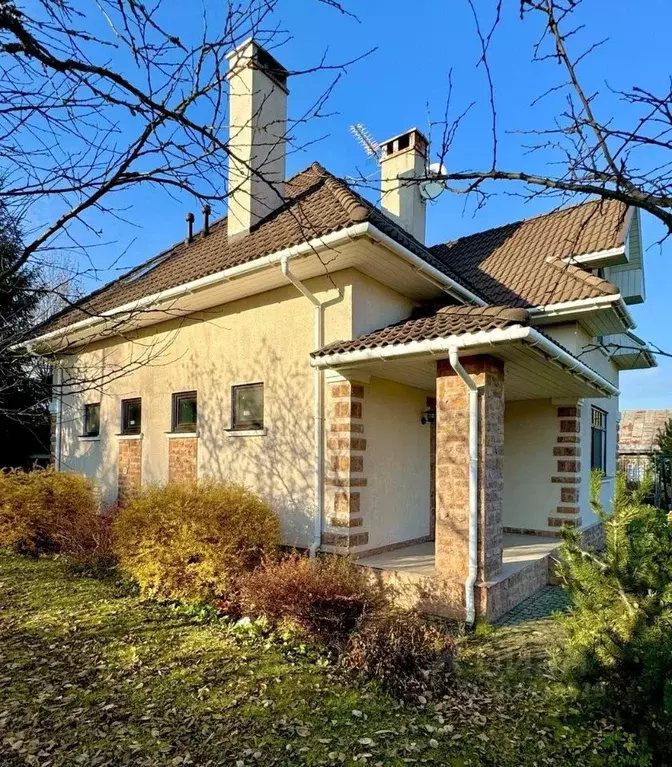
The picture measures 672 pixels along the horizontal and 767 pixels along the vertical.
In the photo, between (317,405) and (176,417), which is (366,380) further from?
(176,417)

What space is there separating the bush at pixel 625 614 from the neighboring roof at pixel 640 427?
2574 centimetres

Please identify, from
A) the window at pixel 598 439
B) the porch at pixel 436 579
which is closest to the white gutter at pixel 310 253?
the porch at pixel 436 579

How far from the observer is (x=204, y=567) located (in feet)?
23.4

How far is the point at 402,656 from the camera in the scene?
496 cm

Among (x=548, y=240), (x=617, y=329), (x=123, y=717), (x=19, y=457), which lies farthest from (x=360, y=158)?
(x=19, y=457)

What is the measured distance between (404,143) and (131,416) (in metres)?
9.67

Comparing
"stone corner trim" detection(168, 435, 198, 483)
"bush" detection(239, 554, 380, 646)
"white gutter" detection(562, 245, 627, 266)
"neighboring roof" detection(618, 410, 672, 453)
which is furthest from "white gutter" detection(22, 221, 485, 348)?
"neighboring roof" detection(618, 410, 672, 453)

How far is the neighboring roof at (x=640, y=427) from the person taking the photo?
28.2 meters

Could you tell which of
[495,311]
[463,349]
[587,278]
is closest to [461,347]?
[463,349]

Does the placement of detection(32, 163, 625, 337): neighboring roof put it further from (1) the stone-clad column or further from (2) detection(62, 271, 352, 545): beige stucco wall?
(1) the stone-clad column

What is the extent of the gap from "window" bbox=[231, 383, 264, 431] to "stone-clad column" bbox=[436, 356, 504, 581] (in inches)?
136

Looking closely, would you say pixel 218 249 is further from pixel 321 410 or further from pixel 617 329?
pixel 617 329

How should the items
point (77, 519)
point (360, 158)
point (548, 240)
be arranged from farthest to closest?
point (548, 240) < point (77, 519) < point (360, 158)

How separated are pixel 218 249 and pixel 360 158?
771 cm
